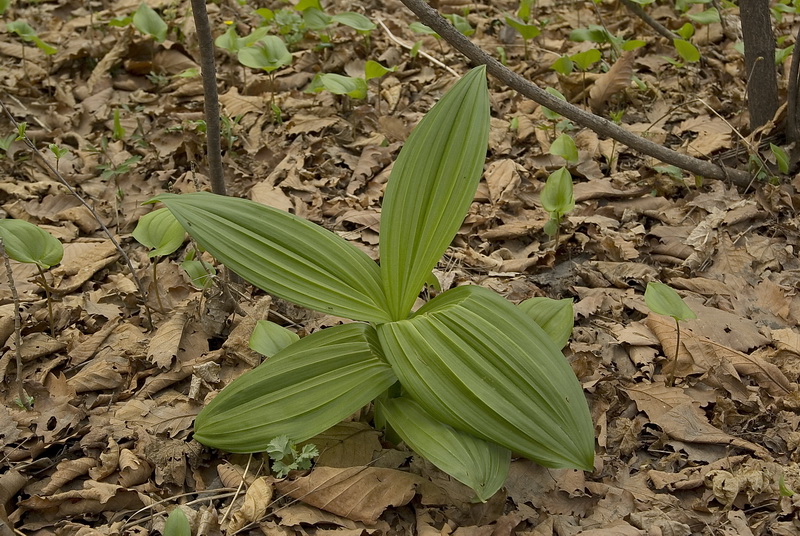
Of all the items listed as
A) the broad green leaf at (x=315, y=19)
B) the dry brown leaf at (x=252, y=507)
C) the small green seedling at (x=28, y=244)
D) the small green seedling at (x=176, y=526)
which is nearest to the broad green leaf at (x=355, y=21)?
the broad green leaf at (x=315, y=19)

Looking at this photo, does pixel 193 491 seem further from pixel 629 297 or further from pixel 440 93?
pixel 440 93

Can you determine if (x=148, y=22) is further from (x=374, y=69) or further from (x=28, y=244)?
(x=28, y=244)

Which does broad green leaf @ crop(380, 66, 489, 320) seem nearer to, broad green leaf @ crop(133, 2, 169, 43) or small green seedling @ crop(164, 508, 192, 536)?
small green seedling @ crop(164, 508, 192, 536)

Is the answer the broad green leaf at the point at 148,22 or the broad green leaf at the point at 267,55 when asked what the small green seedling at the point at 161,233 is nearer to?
the broad green leaf at the point at 267,55

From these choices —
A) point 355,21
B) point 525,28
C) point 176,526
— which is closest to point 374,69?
point 355,21

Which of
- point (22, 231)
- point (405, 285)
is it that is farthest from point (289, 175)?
point (405, 285)

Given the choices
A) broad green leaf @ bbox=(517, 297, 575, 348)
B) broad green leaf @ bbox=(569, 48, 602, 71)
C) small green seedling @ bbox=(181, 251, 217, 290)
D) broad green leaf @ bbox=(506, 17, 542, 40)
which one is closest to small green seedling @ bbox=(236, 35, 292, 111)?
broad green leaf @ bbox=(506, 17, 542, 40)
